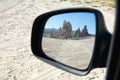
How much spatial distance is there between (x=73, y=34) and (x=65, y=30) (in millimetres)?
90

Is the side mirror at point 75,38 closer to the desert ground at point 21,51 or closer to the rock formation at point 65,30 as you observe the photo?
the rock formation at point 65,30

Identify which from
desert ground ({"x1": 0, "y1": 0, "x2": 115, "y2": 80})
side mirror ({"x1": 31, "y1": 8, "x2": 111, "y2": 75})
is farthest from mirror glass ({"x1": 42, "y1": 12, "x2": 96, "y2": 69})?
desert ground ({"x1": 0, "y1": 0, "x2": 115, "y2": 80})

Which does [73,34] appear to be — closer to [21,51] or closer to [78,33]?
[78,33]

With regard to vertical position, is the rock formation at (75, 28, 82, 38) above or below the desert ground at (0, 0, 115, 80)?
above

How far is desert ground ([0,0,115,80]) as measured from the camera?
17.9 feet

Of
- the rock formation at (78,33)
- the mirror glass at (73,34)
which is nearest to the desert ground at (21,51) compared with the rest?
the mirror glass at (73,34)

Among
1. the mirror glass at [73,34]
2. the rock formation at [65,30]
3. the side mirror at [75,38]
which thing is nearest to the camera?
the side mirror at [75,38]

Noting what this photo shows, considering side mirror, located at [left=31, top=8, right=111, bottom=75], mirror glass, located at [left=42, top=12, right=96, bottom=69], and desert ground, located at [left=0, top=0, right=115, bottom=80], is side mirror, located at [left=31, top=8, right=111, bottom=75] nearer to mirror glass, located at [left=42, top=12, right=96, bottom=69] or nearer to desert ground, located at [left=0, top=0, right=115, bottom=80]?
mirror glass, located at [left=42, top=12, right=96, bottom=69]

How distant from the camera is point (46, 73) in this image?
5.55 metres

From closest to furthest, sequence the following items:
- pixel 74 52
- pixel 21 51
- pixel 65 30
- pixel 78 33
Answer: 1. pixel 78 33
2. pixel 65 30
3. pixel 74 52
4. pixel 21 51

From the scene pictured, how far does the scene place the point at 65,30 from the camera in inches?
73.8

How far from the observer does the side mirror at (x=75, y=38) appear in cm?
133

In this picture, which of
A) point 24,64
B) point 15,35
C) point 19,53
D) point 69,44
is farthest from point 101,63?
point 15,35

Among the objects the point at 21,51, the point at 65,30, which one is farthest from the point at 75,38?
the point at 21,51
